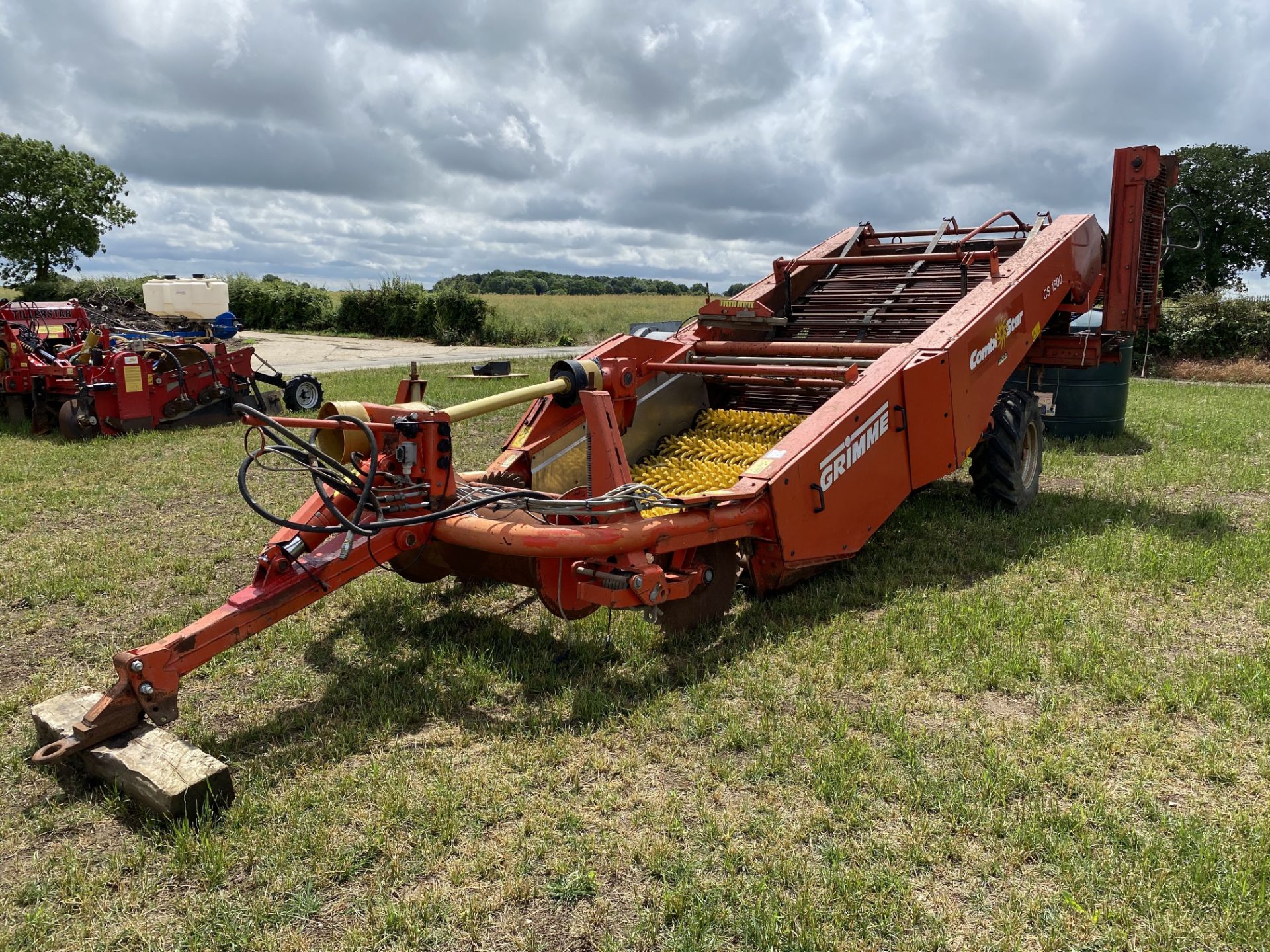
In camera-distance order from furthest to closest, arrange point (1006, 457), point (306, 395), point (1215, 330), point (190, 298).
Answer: point (1215, 330) < point (306, 395) < point (190, 298) < point (1006, 457)

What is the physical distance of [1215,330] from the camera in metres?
19.8

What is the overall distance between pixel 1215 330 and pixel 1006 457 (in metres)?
16.8

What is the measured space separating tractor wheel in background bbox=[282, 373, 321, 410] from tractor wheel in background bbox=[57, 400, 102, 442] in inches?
101

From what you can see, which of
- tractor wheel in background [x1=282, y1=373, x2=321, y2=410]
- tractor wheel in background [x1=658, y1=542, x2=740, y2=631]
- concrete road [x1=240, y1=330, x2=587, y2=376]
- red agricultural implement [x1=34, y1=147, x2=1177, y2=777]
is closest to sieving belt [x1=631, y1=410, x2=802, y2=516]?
red agricultural implement [x1=34, y1=147, x2=1177, y2=777]

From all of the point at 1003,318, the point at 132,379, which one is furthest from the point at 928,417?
the point at 132,379

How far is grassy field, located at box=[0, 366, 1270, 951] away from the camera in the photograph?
2531mm

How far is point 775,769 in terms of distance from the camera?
3217 mm

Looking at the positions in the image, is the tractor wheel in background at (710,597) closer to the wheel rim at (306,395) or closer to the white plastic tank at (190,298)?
the wheel rim at (306,395)

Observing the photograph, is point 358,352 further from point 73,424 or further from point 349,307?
point 73,424

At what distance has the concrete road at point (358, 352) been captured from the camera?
812 inches

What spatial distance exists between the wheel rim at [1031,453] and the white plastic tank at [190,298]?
32.0 ft

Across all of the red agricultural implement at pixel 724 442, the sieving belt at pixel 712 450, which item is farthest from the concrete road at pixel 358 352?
the sieving belt at pixel 712 450

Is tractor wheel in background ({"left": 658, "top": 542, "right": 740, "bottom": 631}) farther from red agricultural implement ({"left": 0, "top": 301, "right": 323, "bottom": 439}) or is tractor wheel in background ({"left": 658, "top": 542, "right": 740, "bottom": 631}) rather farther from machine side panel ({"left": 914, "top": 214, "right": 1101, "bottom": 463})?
red agricultural implement ({"left": 0, "top": 301, "right": 323, "bottom": 439})

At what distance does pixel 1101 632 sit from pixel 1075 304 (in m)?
3.56
